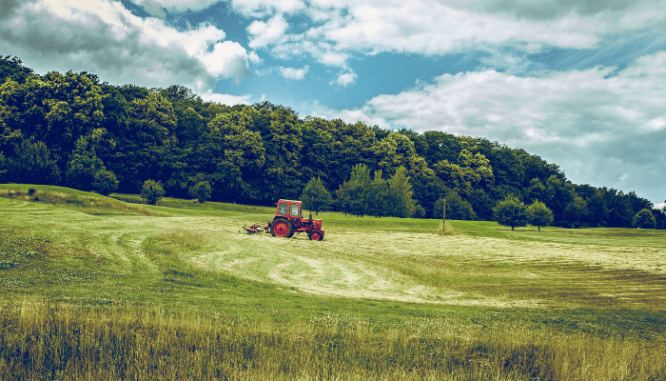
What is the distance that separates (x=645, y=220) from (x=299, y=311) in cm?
11212

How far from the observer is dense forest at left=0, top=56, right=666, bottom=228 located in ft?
212

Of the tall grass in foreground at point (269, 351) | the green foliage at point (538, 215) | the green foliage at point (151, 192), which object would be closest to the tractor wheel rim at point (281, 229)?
the tall grass in foreground at point (269, 351)

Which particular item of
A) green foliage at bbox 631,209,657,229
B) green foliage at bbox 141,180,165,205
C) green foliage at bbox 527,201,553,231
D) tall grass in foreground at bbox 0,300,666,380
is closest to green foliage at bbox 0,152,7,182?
green foliage at bbox 141,180,165,205

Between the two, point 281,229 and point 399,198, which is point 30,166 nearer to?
point 281,229

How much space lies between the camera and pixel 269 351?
25.7 feet

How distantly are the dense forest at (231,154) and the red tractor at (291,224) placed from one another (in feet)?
117

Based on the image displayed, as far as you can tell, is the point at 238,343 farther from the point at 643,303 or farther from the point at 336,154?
the point at 336,154

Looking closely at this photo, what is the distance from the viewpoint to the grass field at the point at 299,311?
24.0 feet

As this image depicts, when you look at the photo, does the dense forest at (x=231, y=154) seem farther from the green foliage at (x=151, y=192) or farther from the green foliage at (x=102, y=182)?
the green foliage at (x=151, y=192)

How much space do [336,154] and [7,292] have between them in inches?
3512

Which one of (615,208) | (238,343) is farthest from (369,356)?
(615,208)

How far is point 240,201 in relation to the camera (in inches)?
3396

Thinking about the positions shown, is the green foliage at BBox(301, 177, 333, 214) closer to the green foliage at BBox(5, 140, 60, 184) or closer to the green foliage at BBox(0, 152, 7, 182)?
the green foliage at BBox(5, 140, 60, 184)

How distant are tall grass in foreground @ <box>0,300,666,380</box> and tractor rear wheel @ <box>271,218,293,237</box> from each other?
22851 mm
